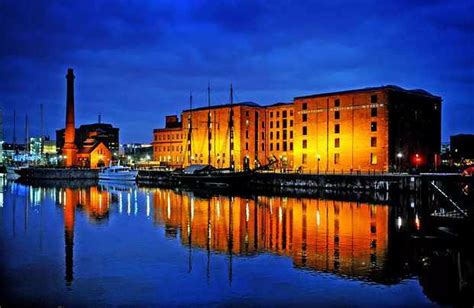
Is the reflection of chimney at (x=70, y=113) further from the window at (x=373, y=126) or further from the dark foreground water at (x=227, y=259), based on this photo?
the dark foreground water at (x=227, y=259)

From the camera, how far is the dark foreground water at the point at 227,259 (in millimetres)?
16031

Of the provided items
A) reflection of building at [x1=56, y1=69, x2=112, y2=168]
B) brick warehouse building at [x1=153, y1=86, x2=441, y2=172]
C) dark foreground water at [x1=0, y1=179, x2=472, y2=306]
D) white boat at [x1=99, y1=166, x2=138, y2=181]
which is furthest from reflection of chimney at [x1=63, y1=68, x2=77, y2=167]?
dark foreground water at [x1=0, y1=179, x2=472, y2=306]

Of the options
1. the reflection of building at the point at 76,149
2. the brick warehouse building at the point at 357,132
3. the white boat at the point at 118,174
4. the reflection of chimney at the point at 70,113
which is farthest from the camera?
the reflection of building at the point at 76,149

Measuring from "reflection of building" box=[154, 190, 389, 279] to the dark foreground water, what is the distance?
69 mm

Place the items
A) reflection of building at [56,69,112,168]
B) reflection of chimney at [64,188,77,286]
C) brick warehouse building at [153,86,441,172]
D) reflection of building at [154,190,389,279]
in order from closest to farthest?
reflection of chimney at [64,188,77,286] < reflection of building at [154,190,389,279] < brick warehouse building at [153,86,441,172] < reflection of building at [56,69,112,168]

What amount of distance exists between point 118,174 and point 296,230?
7145 cm

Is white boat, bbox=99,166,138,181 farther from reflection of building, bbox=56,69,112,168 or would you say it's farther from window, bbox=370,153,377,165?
window, bbox=370,153,377,165

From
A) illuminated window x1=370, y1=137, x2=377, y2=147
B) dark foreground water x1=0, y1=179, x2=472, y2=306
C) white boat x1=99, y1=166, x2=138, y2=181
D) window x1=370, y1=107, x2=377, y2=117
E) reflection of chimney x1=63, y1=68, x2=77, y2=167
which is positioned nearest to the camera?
dark foreground water x1=0, y1=179, x2=472, y2=306

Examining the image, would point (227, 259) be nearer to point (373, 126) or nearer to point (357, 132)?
point (373, 126)

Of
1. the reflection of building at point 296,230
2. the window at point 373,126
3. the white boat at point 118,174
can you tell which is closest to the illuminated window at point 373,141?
the window at point 373,126

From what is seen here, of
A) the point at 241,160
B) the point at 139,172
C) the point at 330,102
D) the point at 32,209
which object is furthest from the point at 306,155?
the point at 32,209

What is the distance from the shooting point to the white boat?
312 feet

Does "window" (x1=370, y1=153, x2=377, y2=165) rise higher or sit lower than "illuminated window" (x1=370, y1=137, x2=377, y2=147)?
lower

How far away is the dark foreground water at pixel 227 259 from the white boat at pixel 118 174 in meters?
55.7
